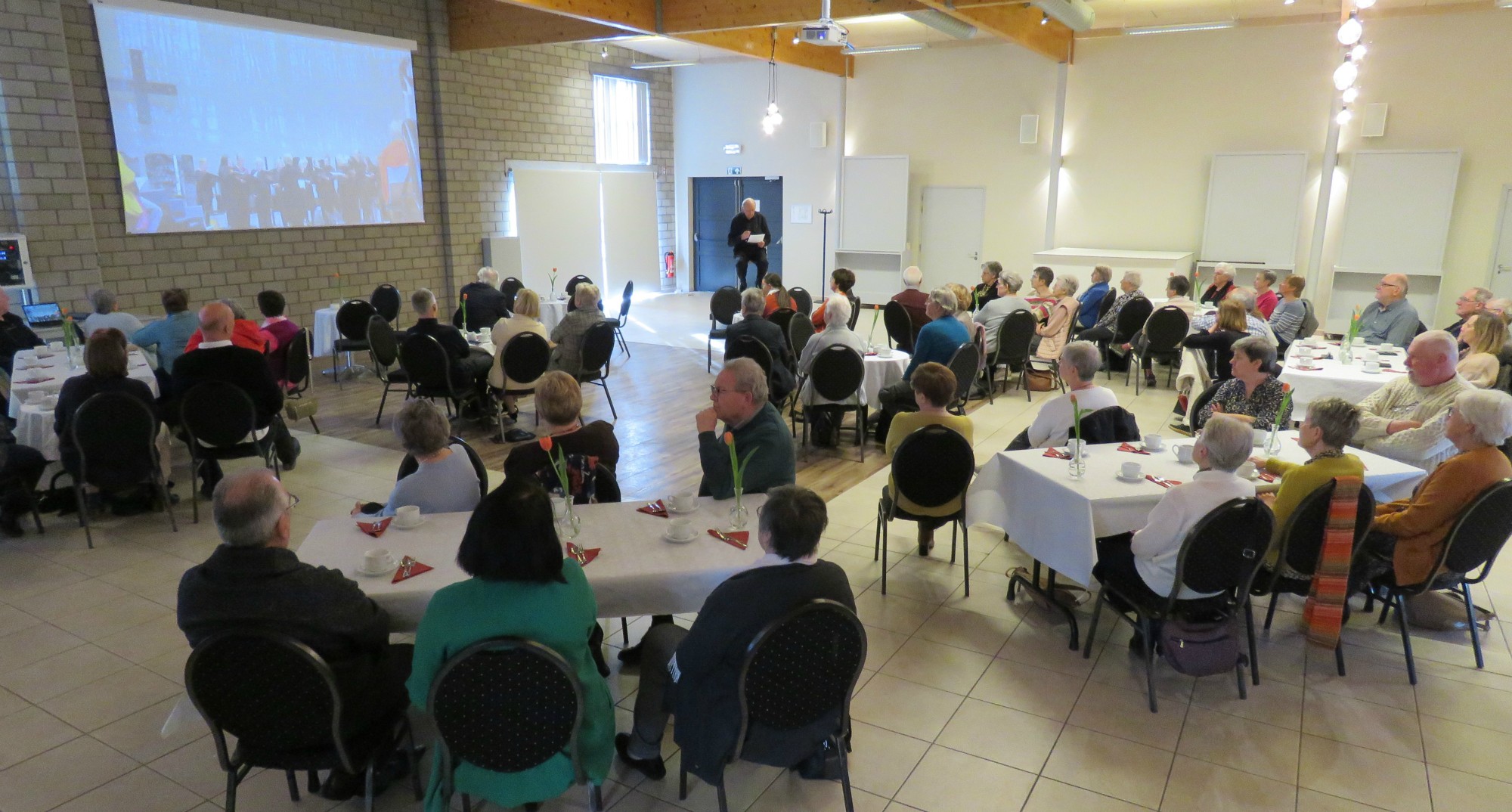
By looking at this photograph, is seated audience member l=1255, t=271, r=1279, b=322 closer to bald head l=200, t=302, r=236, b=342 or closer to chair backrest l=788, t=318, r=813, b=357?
chair backrest l=788, t=318, r=813, b=357

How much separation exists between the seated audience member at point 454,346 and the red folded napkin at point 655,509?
3592 mm

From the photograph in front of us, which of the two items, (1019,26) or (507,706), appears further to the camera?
(1019,26)

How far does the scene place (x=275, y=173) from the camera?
9.34 m

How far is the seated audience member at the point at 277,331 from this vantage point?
21.9ft

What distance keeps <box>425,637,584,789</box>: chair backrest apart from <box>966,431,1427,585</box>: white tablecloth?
2.09 metres

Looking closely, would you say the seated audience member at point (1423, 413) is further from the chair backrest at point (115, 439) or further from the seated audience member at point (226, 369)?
the chair backrest at point (115, 439)

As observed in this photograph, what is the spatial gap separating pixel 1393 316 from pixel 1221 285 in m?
1.57

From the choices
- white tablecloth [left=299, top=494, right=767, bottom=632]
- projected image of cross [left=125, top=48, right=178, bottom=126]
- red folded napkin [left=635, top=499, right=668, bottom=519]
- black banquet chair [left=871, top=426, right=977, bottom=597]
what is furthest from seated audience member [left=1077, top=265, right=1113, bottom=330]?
projected image of cross [left=125, top=48, right=178, bottom=126]

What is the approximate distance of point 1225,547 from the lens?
118 inches

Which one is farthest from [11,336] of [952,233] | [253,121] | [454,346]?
[952,233]

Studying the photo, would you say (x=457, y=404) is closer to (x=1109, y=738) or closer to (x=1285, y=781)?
(x=1109, y=738)

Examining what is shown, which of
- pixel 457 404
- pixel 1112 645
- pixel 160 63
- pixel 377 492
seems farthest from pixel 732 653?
pixel 160 63

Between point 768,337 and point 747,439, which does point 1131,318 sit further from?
point 747,439

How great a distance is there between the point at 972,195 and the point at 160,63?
31.9 ft
